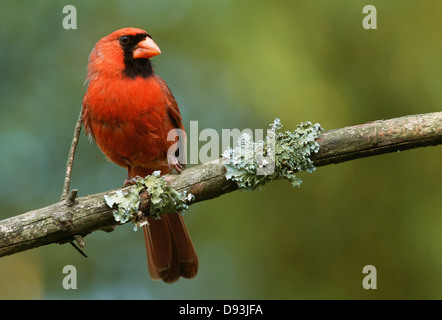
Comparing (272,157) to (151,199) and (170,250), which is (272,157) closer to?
(151,199)

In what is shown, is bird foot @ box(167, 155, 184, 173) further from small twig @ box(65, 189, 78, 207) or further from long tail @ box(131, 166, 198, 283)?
small twig @ box(65, 189, 78, 207)

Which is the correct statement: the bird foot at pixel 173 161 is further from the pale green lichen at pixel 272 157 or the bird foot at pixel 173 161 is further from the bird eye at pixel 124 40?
the bird eye at pixel 124 40

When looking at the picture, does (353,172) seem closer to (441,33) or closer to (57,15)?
(441,33)

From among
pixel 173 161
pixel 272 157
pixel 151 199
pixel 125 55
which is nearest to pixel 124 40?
pixel 125 55

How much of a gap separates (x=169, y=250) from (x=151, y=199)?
123 cm

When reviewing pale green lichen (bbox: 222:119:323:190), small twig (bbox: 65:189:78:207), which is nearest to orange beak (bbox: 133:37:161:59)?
pale green lichen (bbox: 222:119:323:190)

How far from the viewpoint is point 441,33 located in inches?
175

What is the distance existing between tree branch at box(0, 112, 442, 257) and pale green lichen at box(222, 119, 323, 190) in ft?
0.20

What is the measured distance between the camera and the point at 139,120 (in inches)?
149

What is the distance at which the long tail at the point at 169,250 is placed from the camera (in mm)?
4211

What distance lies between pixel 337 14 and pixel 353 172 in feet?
4.29

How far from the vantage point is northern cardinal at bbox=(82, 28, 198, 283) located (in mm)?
3762

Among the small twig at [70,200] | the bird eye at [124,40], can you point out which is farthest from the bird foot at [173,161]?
the small twig at [70,200]

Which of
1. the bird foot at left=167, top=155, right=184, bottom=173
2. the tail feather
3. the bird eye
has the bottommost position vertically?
the tail feather
